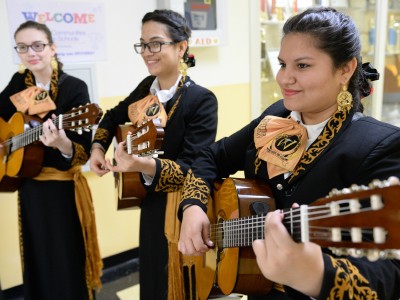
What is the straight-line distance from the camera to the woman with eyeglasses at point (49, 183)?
1.97 metres

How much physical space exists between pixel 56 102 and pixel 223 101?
184 centimetres

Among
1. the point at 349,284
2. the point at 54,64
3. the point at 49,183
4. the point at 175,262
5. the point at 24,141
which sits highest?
the point at 54,64

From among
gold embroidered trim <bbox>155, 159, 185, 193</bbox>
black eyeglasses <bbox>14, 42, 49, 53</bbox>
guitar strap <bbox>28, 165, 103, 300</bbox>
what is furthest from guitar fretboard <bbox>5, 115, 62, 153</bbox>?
gold embroidered trim <bbox>155, 159, 185, 193</bbox>

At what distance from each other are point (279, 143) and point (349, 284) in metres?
0.49

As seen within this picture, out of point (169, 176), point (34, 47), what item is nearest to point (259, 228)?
point (169, 176)

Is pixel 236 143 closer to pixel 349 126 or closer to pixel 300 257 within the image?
pixel 349 126

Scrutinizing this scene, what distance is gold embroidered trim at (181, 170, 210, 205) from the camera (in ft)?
4.56

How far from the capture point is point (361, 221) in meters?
0.68

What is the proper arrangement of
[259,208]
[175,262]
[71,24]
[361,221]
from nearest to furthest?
[361,221] < [259,208] < [175,262] < [71,24]

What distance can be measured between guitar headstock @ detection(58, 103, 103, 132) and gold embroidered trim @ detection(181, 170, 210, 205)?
Answer: 0.53m

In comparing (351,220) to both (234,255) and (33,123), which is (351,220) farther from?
(33,123)

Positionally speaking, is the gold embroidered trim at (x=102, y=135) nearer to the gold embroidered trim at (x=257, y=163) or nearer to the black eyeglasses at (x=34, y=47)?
the black eyeglasses at (x=34, y=47)

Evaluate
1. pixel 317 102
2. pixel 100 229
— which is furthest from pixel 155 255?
pixel 100 229

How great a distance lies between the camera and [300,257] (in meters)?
0.78
